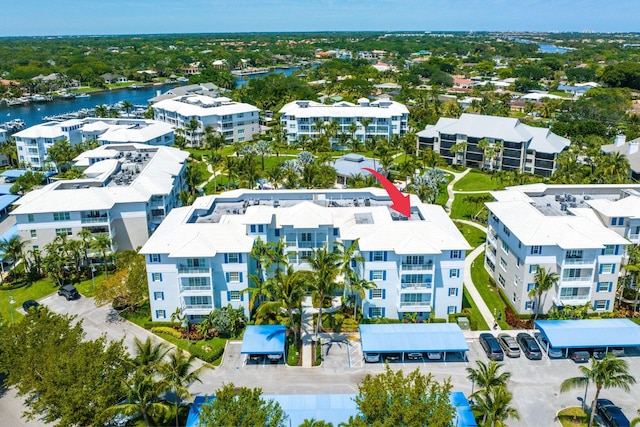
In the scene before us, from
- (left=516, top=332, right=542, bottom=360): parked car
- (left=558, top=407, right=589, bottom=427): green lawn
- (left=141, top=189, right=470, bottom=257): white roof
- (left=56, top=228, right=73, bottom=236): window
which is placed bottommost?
(left=558, top=407, right=589, bottom=427): green lawn

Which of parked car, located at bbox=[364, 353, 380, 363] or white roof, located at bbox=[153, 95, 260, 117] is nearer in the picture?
parked car, located at bbox=[364, 353, 380, 363]

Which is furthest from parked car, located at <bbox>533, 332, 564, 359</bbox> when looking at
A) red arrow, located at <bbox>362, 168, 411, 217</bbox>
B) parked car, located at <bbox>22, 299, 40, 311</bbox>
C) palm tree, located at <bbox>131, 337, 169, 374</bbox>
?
parked car, located at <bbox>22, 299, 40, 311</bbox>

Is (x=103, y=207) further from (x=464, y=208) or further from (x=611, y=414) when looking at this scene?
(x=611, y=414)

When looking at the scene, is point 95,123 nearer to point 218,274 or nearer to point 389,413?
point 218,274

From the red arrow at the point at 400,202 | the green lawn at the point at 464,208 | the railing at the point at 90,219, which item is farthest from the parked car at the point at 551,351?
the railing at the point at 90,219

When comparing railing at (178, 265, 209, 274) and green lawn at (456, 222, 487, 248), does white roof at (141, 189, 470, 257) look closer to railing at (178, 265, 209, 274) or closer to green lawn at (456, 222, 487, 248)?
railing at (178, 265, 209, 274)

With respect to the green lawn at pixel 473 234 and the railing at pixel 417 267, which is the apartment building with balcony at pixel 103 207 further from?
the green lawn at pixel 473 234

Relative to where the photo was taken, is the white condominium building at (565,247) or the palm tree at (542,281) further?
the white condominium building at (565,247)
